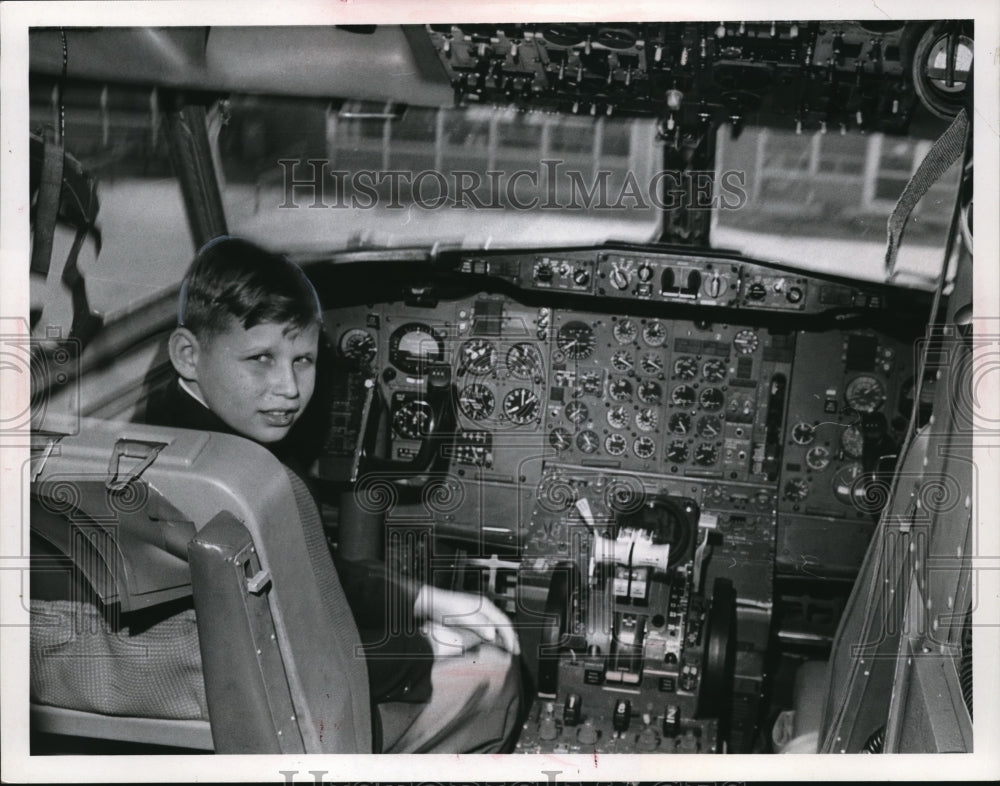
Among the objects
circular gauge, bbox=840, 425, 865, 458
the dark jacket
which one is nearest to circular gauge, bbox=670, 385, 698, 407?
circular gauge, bbox=840, 425, 865, 458

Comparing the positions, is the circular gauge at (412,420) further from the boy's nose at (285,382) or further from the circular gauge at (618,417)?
the circular gauge at (618,417)

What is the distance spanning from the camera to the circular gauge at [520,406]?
2771 mm

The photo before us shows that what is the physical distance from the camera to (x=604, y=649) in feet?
9.16

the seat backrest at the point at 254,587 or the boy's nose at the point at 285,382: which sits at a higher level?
the boy's nose at the point at 285,382

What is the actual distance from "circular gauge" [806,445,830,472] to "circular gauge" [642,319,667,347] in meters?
0.59

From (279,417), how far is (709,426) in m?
1.35

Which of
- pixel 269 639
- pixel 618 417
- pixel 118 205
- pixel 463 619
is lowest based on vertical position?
pixel 463 619

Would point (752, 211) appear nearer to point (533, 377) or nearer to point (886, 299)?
point (886, 299)

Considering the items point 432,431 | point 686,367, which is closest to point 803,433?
point 686,367

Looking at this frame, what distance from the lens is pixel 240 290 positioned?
2.45m

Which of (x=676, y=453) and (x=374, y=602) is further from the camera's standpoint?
(x=676, y=453)

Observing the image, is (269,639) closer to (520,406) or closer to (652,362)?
(520,406)

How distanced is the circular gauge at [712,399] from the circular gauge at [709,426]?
0.09ft

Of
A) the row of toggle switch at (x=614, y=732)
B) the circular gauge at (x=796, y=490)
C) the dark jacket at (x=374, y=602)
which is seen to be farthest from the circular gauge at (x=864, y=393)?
the dark jacket at (x=374, y=602)
